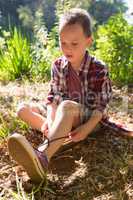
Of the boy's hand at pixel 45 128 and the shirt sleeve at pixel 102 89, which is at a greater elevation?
the shirt sleeve at pixel 102 89

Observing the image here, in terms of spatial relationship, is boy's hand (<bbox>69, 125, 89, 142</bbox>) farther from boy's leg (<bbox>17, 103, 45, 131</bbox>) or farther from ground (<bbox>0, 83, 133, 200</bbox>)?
boy's leg (<bbox>17, 103, 45, 131</bbox>)

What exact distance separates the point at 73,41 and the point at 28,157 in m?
0.81

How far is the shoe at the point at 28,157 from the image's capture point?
2572mm

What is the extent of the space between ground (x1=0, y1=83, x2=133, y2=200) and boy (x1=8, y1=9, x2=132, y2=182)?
4.4 inches

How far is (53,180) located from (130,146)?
1.99 ft

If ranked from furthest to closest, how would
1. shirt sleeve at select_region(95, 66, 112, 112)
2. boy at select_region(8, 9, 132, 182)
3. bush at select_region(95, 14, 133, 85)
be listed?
bush at select_region(95, 14, 133, 85), shirt sleeve at select_region(95, 66, 112, 112), boy at select_region(8, 9, 132, 182)

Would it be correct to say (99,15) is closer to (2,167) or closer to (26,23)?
(26,23)

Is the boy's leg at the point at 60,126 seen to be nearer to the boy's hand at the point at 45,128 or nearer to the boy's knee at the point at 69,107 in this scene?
the boy's knee at the point at 69,107

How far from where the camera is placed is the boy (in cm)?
280

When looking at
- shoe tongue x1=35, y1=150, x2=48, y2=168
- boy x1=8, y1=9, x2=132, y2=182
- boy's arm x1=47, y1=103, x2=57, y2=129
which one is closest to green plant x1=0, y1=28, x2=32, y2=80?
boy x1=8, y1=9, x2=132, y2=182

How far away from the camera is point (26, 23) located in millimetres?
18375

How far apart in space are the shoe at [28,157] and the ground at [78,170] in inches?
3.3

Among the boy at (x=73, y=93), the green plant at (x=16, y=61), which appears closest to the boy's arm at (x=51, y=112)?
the boy at (x=73, y=93)

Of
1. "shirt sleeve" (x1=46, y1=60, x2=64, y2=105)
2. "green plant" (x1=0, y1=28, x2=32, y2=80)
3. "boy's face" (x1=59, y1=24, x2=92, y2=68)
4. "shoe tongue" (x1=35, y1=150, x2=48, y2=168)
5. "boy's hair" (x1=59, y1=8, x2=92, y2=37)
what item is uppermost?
"boy's hair" (x1=59, y1=8, x2=92, y2=37)
